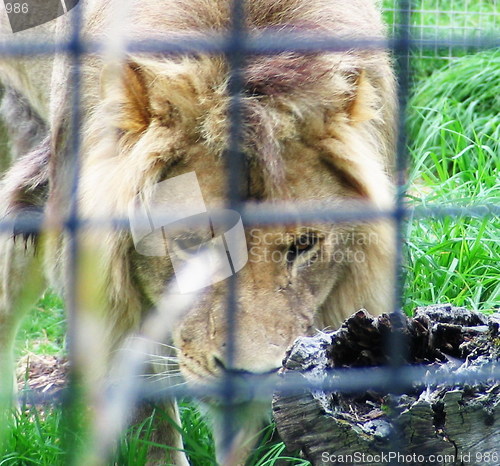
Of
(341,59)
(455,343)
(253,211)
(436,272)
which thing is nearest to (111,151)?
(253,211)

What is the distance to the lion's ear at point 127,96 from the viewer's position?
7.34 feet

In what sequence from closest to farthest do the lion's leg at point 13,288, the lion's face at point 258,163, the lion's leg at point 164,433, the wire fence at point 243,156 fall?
the wire fence at point 243,156 < the lion's face at point 258,163 < the lion's leg at point 164,433 < the lion's leg at point 13,288

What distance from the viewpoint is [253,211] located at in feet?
7.20

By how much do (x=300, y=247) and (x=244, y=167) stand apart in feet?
0.83

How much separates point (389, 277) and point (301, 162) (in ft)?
1.65

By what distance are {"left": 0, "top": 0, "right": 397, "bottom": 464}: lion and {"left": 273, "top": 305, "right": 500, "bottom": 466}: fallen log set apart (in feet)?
0.47

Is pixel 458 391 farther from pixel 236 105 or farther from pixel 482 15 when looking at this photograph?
pixel 482 15

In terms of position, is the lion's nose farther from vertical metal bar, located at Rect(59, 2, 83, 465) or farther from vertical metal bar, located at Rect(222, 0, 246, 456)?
vertical metal bar, located at Rect(59, 2, 83, 465)

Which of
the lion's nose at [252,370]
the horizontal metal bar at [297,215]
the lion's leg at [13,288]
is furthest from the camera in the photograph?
the lion's leg at [13,288]

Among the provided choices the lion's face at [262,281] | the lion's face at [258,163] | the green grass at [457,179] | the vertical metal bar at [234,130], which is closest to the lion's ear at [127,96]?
the lion's face at [258,163]

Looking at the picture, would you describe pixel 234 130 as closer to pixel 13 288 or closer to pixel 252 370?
pixel 252 370

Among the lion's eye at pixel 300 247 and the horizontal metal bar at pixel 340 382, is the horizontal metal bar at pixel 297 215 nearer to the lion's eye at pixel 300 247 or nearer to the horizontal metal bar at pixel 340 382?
the lion's eye at pixel 300 247

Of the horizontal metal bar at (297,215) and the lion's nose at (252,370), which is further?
the lion's nose at (252,370)

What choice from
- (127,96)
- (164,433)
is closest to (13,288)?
(164,433)
